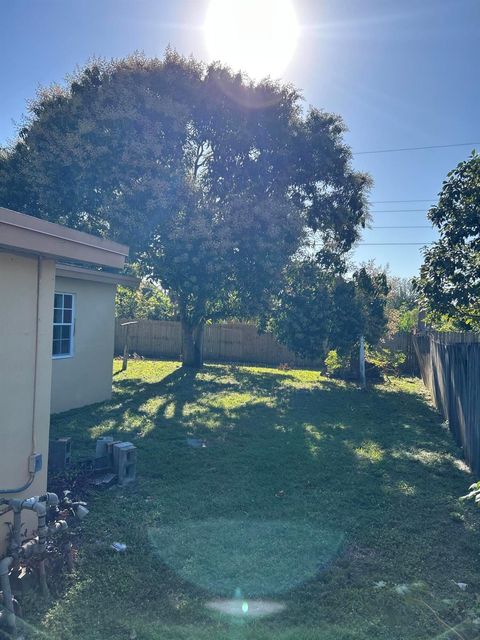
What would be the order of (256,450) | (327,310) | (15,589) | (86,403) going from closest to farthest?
1. (15,589)
2. (256,450)
3. (86,403)
4. (327,310)

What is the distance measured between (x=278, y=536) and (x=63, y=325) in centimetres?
664

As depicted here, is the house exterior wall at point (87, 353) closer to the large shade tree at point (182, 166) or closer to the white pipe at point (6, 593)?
the large shade tree at point (182, 166)

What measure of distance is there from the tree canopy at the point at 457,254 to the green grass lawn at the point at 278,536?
7.46 ft

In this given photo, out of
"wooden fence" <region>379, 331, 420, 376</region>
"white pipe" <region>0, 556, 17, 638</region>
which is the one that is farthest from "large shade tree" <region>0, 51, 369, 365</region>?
"white pipe" <region>0, 556, 17, 638</region>

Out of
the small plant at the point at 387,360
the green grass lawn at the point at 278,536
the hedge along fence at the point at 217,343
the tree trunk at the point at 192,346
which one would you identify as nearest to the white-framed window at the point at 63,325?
the green grass lawn at the point at 278,536

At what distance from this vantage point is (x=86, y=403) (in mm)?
10195

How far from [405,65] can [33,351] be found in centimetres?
872

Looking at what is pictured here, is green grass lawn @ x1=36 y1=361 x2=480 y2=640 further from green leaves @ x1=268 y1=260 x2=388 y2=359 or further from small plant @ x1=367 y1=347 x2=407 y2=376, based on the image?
small plant @ x1=367 y1=347 x2=407 y2=376

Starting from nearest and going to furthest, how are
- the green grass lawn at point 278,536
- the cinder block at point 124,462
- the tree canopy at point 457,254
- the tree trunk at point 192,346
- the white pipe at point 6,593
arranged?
the white pipe at point 6,593, the green grass lawn at point 278,536, the cinder block at point 124,462, the tree canopy at point 457,254, the tree trunk at point 192,346

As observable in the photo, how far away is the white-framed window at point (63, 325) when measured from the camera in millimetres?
9273

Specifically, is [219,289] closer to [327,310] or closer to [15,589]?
[327,310]

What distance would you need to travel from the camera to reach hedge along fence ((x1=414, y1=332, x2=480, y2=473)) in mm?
5977

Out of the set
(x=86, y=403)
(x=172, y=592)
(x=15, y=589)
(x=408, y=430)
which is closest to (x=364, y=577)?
(x=172, y=592)

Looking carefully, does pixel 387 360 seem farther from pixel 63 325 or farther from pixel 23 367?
pixel 23 367
